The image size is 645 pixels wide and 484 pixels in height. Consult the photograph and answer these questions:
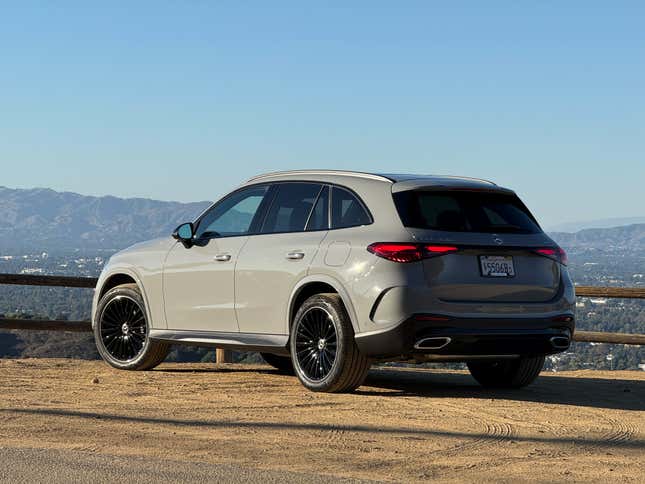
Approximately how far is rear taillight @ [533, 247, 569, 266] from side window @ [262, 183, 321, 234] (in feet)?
6.38

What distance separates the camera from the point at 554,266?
32.4 ft

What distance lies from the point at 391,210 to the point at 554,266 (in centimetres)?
146

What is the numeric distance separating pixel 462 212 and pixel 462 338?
3.39 ft

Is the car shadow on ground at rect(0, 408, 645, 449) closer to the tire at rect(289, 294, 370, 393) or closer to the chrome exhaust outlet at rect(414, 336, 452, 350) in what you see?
the chrome exhaust outlet at rect(414, 336, 452, 350)

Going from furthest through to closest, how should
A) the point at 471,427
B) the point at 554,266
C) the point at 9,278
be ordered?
the point at 9,278, the point at 554,266, the point at 471,427

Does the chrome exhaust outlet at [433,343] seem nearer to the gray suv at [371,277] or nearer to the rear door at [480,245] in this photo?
the gray suv at [371,277]

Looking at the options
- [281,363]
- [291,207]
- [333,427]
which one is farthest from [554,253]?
[281,363]

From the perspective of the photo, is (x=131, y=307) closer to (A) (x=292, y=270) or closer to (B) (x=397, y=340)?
(A) (x=292, y=270)

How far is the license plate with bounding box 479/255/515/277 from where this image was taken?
9453 millimetres

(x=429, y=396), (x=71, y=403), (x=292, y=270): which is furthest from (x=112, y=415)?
(x=429, y=396)

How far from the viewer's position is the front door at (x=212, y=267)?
10852mm

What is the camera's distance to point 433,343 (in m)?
9.29

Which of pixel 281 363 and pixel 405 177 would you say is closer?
pixel 405 177

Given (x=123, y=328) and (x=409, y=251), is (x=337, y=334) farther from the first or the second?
(x=123, y=328)
